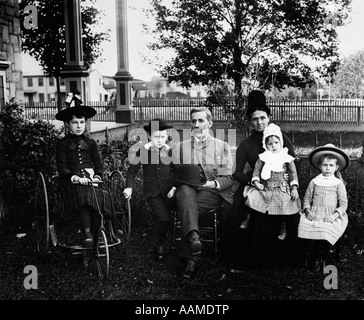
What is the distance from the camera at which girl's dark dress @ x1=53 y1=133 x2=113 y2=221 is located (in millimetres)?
3936

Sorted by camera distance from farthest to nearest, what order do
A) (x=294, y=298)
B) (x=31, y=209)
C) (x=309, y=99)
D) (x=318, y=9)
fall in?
1. (x=309, y=99)
2. (x=31, y=209)
3. (x=318, y=9)
4. (x=294, y=298)

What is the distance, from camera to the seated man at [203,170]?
3.87 meters

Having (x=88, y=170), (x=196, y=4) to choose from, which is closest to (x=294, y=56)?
(x=196, y=4)

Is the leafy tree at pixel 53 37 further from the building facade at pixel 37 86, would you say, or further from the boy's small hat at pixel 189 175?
the boy's small hat at pixel 189 175

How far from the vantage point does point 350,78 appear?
18.5 ft

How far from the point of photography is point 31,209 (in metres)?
5.26

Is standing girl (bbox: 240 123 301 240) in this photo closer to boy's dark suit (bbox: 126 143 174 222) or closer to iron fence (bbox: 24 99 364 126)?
boy's dark suit (bbox: 126 143 174 222)

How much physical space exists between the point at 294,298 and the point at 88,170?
2.13 meters

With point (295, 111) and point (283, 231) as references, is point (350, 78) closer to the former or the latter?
point (295, 111)

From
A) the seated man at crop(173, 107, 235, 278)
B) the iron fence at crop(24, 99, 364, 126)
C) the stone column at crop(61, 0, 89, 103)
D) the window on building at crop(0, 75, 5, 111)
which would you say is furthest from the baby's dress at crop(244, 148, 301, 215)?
the stone column at crop(61, 0, 89, 103)

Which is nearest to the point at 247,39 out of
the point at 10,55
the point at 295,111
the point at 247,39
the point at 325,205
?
the point at 247,39

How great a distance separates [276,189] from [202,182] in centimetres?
74

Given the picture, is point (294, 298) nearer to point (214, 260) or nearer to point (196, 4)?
point (214, 260)

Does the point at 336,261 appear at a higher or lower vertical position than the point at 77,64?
lower
